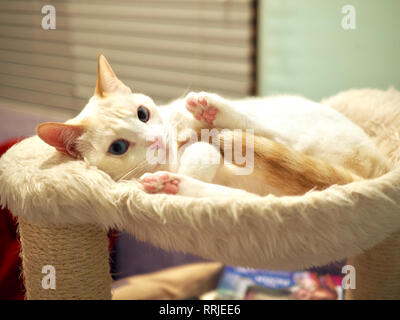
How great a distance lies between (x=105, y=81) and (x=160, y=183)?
0.26 meters

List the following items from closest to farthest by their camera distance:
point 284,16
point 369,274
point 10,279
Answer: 1. point 369,274
2. point 10,279
3. point 284,16

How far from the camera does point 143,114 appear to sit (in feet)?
2.63

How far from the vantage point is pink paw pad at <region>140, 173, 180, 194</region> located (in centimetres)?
71

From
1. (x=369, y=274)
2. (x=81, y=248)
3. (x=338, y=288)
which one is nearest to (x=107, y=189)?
(x=81, y=248)

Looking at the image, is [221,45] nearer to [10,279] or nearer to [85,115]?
[85,115]

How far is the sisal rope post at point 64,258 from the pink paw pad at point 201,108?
12.6 inches

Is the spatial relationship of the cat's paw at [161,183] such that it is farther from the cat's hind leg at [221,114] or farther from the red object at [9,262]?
the red object at [9,262]

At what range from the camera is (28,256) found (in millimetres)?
826

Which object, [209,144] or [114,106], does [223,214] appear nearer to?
[209,144]

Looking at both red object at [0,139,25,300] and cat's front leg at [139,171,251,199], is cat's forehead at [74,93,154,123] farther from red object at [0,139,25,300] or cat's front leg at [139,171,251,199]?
red object at [0,139,25,300]

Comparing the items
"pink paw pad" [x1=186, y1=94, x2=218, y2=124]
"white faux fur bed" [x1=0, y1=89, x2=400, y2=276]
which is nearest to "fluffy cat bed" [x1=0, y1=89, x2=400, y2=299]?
"white faux fur bed" [x1=0, y1=89, x2=400, y2=276]

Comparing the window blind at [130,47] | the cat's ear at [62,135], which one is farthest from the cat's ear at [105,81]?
the window blind at [130,47]

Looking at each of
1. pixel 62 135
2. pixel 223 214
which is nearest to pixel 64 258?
pixel 62 135
